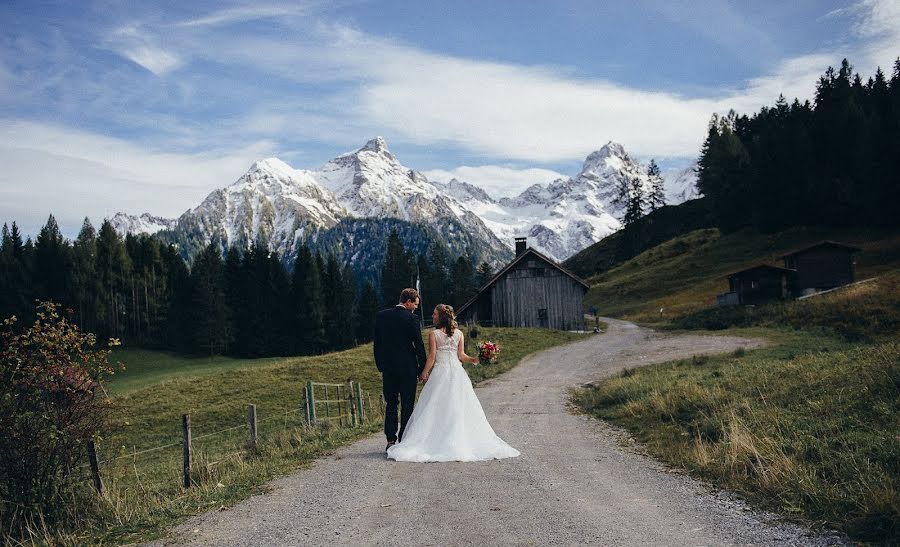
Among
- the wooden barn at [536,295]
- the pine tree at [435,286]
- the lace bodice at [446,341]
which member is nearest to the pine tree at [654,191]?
the pine tree at [435,286]

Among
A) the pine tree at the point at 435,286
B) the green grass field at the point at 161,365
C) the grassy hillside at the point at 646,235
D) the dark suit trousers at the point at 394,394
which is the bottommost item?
the green grass field at the point at 161,365

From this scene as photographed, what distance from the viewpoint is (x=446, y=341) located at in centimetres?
1248

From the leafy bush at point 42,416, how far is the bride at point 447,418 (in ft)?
17.7

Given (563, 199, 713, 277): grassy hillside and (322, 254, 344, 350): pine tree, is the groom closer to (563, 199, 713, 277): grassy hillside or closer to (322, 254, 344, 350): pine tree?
(322, 254, 344, 350): pine tree

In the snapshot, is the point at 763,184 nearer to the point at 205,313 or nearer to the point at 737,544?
the point at 205,313

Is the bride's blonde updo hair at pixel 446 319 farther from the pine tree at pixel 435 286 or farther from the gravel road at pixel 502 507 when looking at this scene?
the pine tree at pixel 435 286

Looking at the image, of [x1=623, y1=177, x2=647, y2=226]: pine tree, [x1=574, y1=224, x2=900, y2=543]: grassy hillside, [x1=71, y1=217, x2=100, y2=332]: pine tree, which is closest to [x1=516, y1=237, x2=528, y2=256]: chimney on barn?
[x1=574, y1=224, x2=900, y2=543]: grassy hillside

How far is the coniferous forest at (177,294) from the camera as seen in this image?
83938mm

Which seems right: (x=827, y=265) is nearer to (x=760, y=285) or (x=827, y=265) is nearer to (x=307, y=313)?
(x=760, y=285)

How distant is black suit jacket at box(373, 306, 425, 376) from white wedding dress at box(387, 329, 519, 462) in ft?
2.08

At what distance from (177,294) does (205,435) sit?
80.0m

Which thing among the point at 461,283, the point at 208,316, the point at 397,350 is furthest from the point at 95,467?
the point at 461,283

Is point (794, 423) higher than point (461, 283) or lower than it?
lower

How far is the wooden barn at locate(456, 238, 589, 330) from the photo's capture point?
61.4 meters
